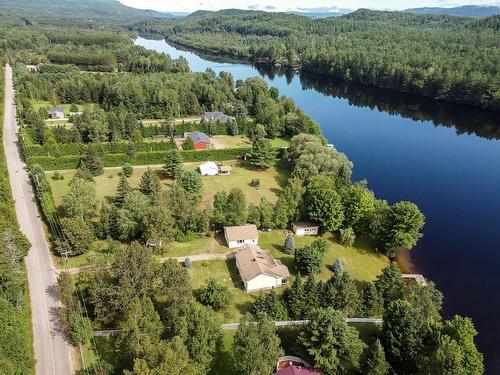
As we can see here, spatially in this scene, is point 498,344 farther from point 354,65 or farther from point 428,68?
point 354,65

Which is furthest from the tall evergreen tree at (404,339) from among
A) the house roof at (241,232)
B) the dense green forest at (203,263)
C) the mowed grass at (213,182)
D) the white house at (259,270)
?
the mowed grass at (213,182)

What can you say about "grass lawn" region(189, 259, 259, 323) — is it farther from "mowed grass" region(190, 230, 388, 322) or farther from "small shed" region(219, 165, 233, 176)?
"small shed" region(219, 165, 233, 176)

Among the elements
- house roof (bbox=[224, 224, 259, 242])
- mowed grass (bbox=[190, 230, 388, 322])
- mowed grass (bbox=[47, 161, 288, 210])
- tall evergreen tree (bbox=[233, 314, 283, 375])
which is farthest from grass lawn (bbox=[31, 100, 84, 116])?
tall evergreen tree (bbox=[233, 314, 283, 375])

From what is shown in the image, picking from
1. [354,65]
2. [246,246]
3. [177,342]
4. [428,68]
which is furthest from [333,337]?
[354,65]

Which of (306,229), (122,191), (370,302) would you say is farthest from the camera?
(122,191)

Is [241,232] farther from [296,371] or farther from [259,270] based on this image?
[296,371]

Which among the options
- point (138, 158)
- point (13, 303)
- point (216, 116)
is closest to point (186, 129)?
point (216, 116)
